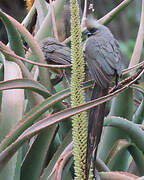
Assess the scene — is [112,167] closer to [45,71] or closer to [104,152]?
[104,152]

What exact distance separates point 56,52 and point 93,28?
0.39 m

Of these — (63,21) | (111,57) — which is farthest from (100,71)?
(63,21)

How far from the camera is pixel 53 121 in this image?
2.98 feet

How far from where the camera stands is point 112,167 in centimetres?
129

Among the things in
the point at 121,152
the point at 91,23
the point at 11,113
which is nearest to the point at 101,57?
the point at 91,23

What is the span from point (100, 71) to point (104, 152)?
251 mm

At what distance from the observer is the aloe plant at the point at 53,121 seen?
82 cm

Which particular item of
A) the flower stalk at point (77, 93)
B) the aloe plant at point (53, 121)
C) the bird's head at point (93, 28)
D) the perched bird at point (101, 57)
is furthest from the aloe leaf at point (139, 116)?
the flower stalk at point (77, 93)

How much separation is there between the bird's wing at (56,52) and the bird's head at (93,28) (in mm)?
210

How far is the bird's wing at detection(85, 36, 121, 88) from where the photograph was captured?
4.37 ft

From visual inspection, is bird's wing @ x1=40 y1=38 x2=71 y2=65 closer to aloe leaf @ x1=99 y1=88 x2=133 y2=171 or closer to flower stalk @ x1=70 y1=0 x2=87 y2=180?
Result: aloe leaf @ x1=99 y1=88 x2=133 y2=171

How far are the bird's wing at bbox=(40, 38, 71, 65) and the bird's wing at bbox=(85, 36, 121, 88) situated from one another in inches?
8.0

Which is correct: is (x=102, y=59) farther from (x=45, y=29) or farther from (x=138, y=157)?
(x=138, y=157)

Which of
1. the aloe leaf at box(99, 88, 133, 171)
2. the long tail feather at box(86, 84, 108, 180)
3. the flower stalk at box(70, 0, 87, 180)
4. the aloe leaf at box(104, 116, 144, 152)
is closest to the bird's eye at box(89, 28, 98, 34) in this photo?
the aloe leaf at box(99, 88, 133, 171)
